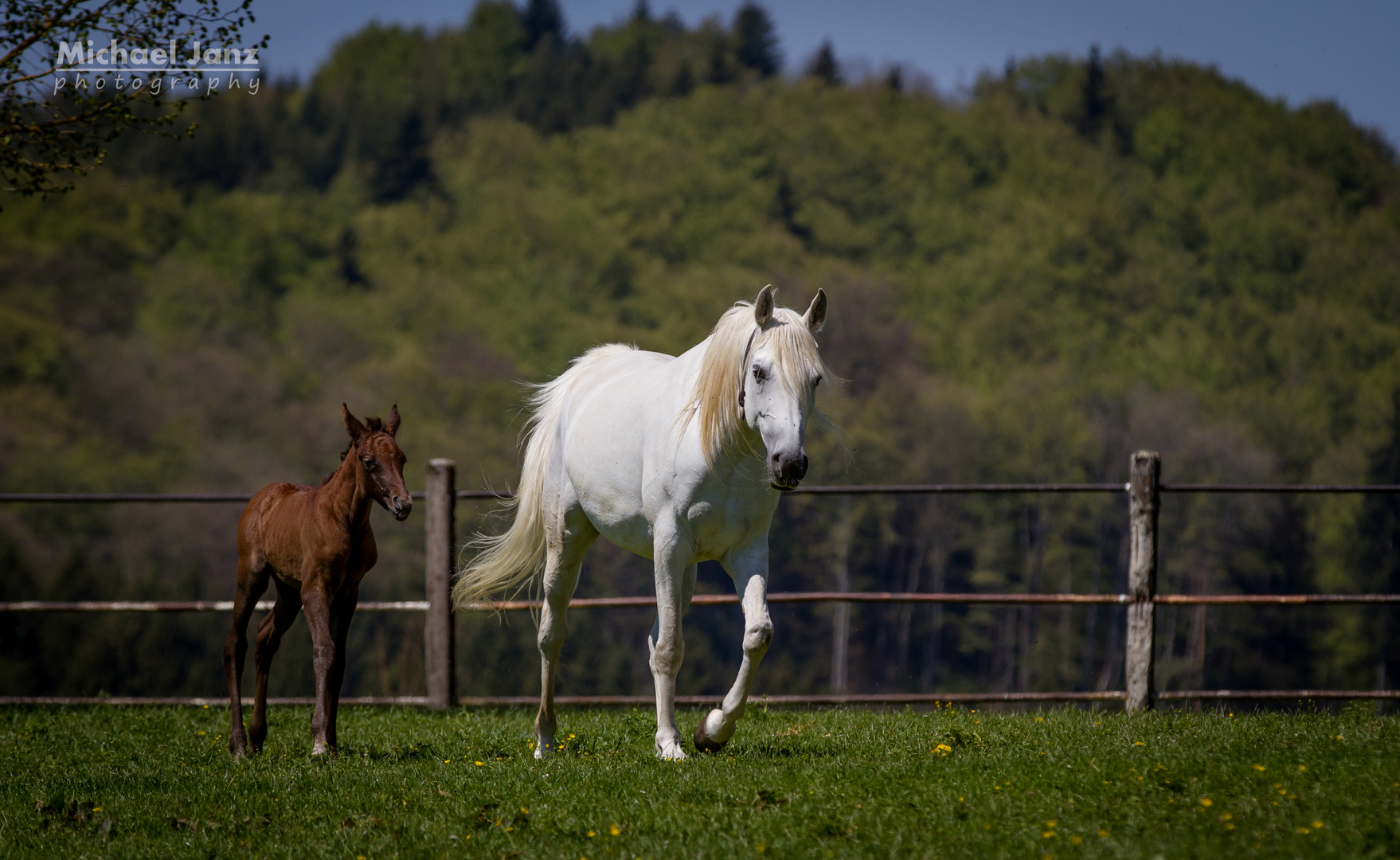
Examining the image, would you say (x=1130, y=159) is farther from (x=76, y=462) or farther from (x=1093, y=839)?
(x=1093, y=839)

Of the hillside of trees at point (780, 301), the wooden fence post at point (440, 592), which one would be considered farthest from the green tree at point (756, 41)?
the wooden fence post at point (440, 592)

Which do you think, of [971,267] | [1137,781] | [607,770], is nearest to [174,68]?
[607,770]

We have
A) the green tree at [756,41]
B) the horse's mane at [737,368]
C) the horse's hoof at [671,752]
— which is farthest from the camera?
the green tree at [756,41]

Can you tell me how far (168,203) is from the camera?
248ft

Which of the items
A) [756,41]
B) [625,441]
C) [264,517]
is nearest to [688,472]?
[625,441]

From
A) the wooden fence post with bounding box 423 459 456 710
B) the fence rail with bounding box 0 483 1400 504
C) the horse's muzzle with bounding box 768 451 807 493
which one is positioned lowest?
the wooden fence post with bounding box 423 459 456 710

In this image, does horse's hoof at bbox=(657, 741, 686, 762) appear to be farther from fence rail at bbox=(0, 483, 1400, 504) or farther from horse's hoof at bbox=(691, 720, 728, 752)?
fence rail at bbox=(0, 483, 1400, 504)

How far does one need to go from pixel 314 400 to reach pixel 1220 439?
44.7 meters

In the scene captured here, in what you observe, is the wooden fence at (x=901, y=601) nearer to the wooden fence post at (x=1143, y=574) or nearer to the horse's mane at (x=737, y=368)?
the wooden fence post at (x=1143, y=574)

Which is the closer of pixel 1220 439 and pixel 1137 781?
pixel 1137 781

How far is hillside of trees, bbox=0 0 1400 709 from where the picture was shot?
152 ft

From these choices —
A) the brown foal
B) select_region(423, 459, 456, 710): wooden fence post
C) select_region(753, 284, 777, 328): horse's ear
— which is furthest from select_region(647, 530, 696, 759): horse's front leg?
select_region(423, 459, 456, 710): wooden fence post

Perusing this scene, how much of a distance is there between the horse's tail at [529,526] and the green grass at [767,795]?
926mm

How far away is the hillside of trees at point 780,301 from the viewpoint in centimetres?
4619
